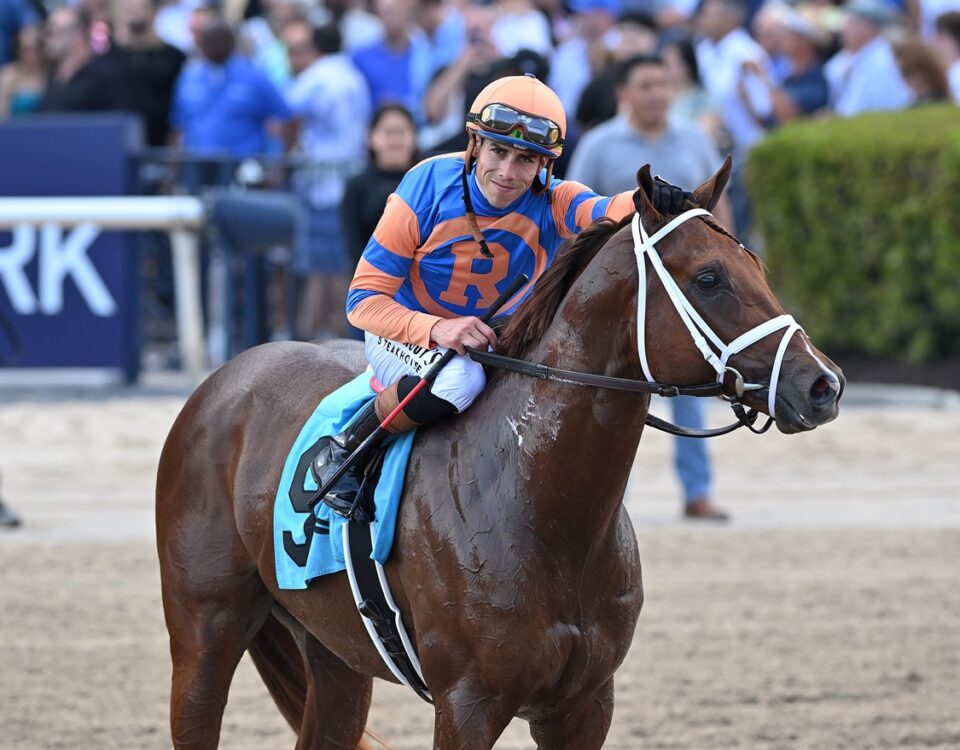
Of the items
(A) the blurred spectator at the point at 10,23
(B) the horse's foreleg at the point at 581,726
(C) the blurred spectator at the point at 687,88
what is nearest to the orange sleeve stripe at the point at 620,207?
(B) the horse's foreleg at the point at 581,726

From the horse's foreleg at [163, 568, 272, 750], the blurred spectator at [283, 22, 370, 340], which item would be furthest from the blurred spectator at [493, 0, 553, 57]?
the horse's foreleg at [163, 568, 272, 750]

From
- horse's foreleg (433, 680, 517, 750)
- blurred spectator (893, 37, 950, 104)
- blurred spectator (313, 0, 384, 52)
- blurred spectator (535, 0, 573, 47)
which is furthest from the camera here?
blurred spectator (535, 0, 573, 47)

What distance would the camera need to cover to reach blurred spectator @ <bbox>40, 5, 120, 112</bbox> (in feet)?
41.1

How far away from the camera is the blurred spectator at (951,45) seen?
11.7 meters

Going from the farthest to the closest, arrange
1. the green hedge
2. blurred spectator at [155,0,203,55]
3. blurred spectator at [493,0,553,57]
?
1. blurred spectator at [155,0,203,55]
2. blurred spectator at [493,0,553,57]
3. the green hedge

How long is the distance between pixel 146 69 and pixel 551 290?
9460 mm

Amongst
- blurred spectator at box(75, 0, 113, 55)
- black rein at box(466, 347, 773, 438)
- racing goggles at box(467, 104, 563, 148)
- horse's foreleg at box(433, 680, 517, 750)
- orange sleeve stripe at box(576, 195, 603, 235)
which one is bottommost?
horse's foreleg at box(433, 680, 517, 750)

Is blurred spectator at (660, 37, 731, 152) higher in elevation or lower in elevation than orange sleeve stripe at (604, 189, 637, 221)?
lower

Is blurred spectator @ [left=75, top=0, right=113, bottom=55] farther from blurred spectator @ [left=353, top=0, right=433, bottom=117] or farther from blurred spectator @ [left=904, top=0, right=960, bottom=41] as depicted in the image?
blurred spectator @ [left=904, top=0, right=960, bottom=41]

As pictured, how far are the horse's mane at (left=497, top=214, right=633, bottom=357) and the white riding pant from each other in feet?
0.31

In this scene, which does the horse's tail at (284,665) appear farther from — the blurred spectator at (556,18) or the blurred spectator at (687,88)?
the blurred spectator at (556,18)

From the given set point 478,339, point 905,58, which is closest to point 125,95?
point 905,58

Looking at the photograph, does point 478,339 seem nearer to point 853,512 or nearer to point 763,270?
point 763,270

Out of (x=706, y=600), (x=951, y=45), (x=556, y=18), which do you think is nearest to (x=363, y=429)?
(x=706, y=600)
